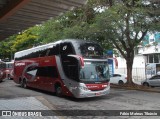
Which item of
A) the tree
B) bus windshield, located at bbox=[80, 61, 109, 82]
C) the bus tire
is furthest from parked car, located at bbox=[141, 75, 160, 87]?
the bus tire

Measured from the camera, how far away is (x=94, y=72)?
1781 centimetres

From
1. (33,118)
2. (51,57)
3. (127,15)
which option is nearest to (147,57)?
(127,15)

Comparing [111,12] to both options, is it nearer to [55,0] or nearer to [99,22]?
[99,22]

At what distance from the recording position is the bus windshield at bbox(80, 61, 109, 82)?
17359 millimetres

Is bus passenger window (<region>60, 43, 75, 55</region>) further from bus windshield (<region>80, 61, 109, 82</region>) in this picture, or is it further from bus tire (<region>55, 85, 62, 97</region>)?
bus tire (<region>55, 85, 62, 97</region>)

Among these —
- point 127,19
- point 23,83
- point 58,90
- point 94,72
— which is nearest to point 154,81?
point 127,19

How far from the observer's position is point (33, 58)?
23500 mm

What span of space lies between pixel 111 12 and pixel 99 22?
1103 millimetres

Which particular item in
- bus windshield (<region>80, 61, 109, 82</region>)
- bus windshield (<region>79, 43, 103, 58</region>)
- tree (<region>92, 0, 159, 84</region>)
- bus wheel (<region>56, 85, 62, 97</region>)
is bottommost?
bus wheel (<region>56, 85, 62, 97</region>)

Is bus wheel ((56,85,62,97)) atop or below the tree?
below

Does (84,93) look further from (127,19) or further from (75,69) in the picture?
(127,19)

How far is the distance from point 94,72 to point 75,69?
1156 mm

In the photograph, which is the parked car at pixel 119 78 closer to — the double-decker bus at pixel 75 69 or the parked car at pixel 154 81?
the parked car at pixel 154 81

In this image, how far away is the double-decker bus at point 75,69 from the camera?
17.4 meters
